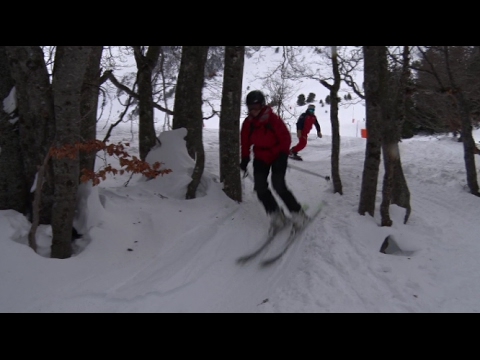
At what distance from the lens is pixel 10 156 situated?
4.58 m

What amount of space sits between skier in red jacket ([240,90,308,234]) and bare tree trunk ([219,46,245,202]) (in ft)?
3.55

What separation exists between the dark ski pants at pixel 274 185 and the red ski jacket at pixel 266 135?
0.10 metres

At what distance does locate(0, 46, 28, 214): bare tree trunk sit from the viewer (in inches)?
176

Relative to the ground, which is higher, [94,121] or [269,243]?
[94,121]

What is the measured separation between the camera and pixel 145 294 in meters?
3.72

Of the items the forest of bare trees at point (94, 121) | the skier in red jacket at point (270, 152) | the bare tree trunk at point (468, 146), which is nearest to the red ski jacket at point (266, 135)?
the skier in red jacket at point (270, 152)

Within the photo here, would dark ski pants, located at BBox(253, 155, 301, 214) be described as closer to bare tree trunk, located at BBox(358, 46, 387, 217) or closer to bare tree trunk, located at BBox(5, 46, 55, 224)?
bare tree trunk, located at BBox(358, 46, 387, 217)

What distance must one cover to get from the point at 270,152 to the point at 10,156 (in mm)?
3435

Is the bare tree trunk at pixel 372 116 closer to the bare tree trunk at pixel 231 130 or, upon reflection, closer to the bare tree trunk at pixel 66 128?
the bare tree trunk at pixel 231 130

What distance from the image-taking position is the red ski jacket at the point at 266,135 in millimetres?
5254

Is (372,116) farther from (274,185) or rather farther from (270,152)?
(274,185)

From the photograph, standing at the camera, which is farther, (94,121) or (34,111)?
(94,121)

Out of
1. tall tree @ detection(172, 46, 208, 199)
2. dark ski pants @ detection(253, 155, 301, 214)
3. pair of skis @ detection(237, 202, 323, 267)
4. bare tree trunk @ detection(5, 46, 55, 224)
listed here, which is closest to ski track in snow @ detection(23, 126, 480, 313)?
pair of skis @ detection(237, 202, 323, 267)

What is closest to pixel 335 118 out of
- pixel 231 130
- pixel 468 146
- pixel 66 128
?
pixel 231 130
